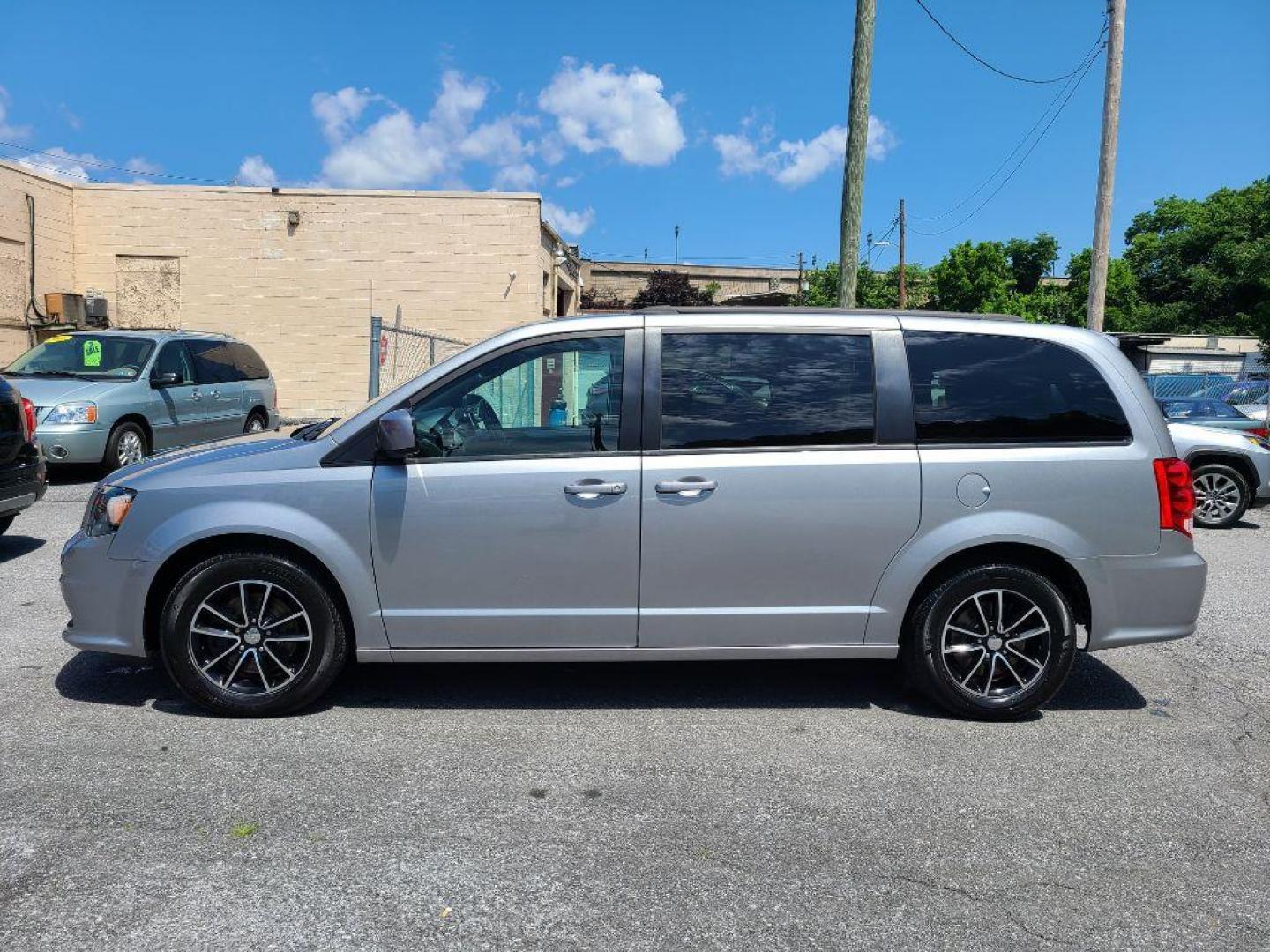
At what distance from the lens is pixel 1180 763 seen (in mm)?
4176

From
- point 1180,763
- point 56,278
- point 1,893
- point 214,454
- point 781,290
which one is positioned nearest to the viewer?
point 1,893

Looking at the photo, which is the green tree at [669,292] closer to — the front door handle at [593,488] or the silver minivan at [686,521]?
the silver minivan at [686,521]

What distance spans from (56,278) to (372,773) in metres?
21.7

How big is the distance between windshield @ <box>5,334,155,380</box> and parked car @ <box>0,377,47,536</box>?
162 inches

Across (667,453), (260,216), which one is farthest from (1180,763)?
(260,216)

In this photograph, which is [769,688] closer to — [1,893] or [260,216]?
[1,893]

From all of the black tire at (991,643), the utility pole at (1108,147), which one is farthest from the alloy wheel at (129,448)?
the utility pole at (1108,147)

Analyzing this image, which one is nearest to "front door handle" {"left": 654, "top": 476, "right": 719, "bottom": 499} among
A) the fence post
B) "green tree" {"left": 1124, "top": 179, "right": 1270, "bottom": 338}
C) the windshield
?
the fence post

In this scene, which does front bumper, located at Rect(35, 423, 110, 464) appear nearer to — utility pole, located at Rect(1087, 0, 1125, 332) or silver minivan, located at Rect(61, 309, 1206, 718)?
silver minivan, located at Rect(61, 309, 1206, 718)

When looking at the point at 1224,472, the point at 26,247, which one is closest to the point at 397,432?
the point at 1224,472

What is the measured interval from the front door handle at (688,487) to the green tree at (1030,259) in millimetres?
72477

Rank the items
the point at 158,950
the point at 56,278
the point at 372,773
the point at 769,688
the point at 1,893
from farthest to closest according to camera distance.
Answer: the point at 56,278, the point at 769,688, the point at 372,773, the point at 1,893, the point at 158,950

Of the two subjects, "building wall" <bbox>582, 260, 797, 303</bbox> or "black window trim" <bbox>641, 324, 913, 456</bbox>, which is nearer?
"black window trim" <bbox>641, 324, 913, 456</bbox>

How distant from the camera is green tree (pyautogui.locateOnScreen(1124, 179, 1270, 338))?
2071 inches
